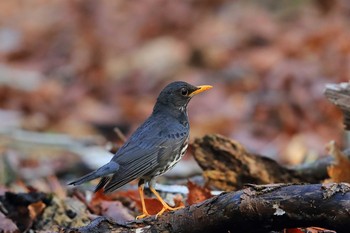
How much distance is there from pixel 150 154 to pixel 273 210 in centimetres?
136

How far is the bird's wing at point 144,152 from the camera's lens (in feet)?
16.0

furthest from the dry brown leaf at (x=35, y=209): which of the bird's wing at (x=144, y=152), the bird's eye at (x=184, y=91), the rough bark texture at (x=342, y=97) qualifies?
the rough bark texture at (x=342, y=97)

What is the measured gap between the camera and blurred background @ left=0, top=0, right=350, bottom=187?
1010 centimetres

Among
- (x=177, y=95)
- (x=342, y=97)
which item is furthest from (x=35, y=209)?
(x=342, y=97)

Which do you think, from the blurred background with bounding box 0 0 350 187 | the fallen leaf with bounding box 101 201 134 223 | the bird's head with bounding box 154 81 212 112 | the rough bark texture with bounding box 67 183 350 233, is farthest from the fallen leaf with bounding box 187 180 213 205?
the blurred background with bounding box 0 0 350 187

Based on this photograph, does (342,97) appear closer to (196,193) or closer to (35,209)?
(196,193)

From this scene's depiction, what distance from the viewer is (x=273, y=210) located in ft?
12.7

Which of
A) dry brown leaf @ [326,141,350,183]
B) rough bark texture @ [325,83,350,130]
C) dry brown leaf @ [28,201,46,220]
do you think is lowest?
Result: dry brown leaf @ [326,141,350,183]

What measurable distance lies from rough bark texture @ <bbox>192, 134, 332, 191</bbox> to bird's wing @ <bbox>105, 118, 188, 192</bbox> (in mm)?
429

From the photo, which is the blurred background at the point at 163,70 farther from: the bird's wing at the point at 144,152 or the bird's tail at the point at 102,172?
the bird's tail at the point at 102,172

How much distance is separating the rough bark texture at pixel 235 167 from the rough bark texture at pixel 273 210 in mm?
1697

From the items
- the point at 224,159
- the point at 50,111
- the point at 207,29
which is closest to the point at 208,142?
the point at 224,159

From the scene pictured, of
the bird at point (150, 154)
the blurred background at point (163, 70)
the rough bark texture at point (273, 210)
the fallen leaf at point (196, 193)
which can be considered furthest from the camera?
the blurred background at point (163, 70)

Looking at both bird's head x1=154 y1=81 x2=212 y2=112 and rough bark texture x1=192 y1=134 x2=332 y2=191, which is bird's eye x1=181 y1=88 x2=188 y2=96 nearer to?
bird's head x1=154 y1=81 x2=212 y2=112
